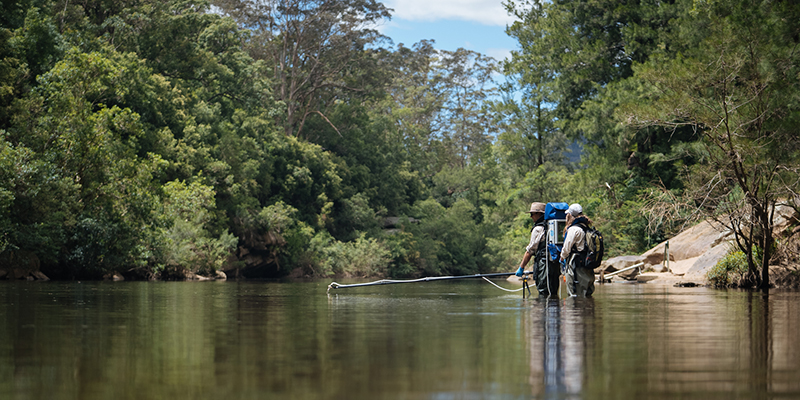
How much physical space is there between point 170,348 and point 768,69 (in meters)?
16.2

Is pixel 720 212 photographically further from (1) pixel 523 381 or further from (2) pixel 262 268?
(2) pixel 262 268

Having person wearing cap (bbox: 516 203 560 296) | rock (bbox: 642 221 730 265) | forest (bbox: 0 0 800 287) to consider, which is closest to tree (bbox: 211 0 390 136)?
forest (bbox: 0 0 800 287)

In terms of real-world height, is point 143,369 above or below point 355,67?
below

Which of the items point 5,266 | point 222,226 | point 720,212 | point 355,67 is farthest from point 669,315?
point 355,67

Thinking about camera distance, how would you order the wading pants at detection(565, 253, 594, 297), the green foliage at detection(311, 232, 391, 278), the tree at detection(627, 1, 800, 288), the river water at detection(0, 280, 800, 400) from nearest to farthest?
the river water at detection(0, 280, 800, 400) → the wading pants at detection(565, 253, 594, 297) → the tree at detection(627, 1, 800, 288) → the green foliage at detection(311, 232, 391, 278)

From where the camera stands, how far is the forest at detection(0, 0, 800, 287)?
19078 millimetres

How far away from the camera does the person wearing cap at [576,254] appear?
13195 mm

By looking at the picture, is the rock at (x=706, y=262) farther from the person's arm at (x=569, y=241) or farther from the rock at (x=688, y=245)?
the person's arm at (x=569, y=241)

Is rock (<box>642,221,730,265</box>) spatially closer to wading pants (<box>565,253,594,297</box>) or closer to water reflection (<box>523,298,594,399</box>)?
wading pants (<box>565,253,594,297</box>)

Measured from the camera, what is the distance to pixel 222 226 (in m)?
44.4

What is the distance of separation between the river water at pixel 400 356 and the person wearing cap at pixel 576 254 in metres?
2.91

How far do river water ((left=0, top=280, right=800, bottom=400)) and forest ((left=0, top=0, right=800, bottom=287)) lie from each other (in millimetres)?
9603

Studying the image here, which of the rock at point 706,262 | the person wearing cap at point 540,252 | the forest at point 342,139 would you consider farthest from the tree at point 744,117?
the person wearing cap at point 540,252

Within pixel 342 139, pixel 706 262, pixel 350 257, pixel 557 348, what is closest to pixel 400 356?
pixel 557 348
